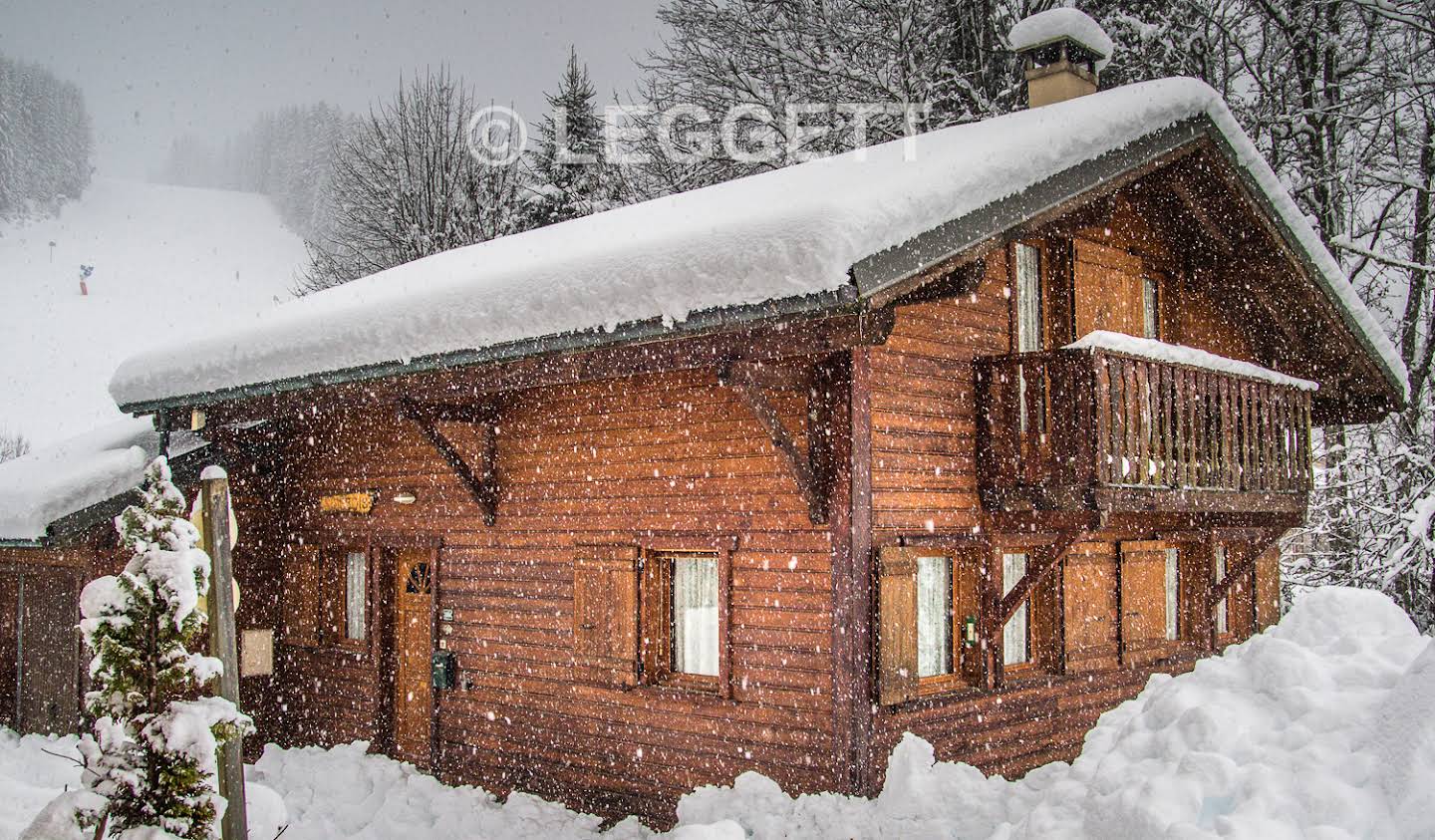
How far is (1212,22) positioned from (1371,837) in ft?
50.5

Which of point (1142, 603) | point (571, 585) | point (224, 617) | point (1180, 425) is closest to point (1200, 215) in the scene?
point (1180, 425)

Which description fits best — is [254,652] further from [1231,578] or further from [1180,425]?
[1231,578]

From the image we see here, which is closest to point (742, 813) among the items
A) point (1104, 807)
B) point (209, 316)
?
point (1104, 807)

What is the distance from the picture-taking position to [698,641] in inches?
333

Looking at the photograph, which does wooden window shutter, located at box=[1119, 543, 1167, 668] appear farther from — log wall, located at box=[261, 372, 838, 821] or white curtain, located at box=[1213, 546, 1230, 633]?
log wall, located at box=[261, 372, 838, 821]

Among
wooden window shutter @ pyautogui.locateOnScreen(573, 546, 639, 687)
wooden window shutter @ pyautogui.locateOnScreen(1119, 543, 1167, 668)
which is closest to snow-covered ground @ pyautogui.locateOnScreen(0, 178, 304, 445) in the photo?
wooden window shutter @ pyautogui.locateOnScreen(573, 546, 639, 687)

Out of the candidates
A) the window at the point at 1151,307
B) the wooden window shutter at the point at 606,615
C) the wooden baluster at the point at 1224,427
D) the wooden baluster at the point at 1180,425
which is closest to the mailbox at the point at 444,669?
the wooden window shutter at the point at 606,615

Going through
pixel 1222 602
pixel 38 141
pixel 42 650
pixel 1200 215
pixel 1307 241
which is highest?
pixel 38 141

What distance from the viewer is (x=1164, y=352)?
8.36 meters

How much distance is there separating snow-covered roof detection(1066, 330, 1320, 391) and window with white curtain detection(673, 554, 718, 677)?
3.20 m

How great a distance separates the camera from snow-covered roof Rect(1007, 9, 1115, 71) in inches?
409

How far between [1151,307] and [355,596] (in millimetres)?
8803

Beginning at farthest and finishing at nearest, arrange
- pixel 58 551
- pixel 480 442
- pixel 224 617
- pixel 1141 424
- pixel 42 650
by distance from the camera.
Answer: pixel 42 650 < pixel 58 551 < pixel 480 442 < pixel 1141 424 < pixel 224 617

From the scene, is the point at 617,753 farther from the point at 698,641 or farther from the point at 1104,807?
the point at 1104,807
